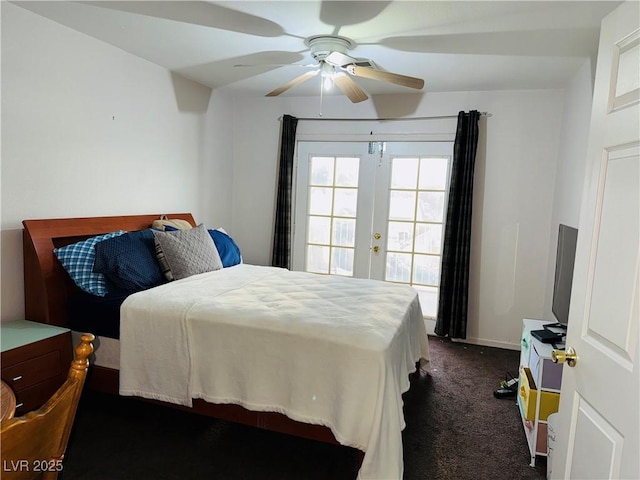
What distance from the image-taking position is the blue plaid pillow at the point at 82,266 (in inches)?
99.6

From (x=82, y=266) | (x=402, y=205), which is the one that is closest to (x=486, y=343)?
(x=402, y=205)

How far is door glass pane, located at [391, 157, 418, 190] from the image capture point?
13.5ft

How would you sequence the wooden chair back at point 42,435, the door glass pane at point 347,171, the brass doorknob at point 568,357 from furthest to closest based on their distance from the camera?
the door glass pane at point 347,171 → the brass doorknob at point 568,357 → the wooden chair back at point 42,435

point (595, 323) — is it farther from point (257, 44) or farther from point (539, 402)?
point (257, 44)

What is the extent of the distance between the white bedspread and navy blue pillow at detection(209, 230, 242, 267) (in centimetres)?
82

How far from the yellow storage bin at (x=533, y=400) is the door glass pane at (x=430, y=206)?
185cm

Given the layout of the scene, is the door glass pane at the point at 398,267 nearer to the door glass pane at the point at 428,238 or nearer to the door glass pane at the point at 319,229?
the door glass pane at the point at 428,238

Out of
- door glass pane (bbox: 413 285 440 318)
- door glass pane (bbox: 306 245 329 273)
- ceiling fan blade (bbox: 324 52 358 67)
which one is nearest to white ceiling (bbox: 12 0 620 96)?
ceiling fan blade (bbox: 324 52 358 67)

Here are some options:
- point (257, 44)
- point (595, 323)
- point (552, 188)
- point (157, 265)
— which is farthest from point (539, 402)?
point (257, 44)

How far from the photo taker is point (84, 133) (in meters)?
2.87

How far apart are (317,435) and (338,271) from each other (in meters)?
2.50

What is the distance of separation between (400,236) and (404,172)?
2.17 feet

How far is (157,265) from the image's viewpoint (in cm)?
287

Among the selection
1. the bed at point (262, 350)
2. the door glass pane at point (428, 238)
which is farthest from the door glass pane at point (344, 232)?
the bed at point (262, 350)
